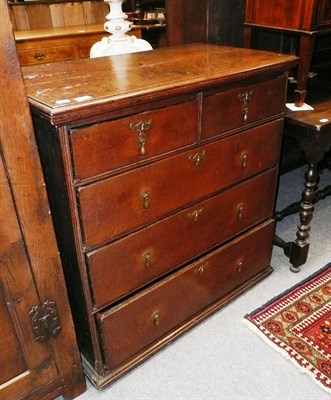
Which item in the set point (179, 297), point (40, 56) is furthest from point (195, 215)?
point (40, 56)

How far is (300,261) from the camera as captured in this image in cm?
220

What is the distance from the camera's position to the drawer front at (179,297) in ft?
5.04

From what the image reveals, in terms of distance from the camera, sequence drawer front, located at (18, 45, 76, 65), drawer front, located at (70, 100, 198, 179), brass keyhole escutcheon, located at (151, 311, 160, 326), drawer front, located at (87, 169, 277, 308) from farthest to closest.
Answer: drawer front, located at (18, 45, 76, 65) → brass keyhole escutcheon, located at (151, 311, 160, 326) → drawer front, located at (87, 169, 277, 308) → drawer front, located at (70, 100, 198, 179)

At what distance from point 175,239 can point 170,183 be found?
9.9 inches

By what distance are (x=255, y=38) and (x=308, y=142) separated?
69 centimetres

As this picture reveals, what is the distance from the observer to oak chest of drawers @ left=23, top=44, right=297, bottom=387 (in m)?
1.21

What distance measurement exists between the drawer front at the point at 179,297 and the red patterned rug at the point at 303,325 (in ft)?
0.67

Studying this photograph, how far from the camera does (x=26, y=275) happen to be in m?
1.25

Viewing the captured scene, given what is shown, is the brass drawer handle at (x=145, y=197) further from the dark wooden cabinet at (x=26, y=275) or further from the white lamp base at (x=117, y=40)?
the white lamp base at (x=117, y=40)

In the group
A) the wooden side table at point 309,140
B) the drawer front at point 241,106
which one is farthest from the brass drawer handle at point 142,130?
the wooden side table at point 309,140

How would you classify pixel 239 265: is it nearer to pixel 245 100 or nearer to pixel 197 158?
pixel 197 158

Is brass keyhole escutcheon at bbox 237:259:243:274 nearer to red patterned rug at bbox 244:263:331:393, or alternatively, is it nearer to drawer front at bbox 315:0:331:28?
red patterned rug at bbox 244:263:331:393

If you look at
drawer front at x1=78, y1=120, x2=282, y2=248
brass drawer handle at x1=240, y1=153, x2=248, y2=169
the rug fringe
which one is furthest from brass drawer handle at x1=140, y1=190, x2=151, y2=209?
the rug fringe

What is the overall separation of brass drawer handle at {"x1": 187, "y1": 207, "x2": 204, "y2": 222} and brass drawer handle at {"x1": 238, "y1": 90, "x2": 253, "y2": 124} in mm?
400
